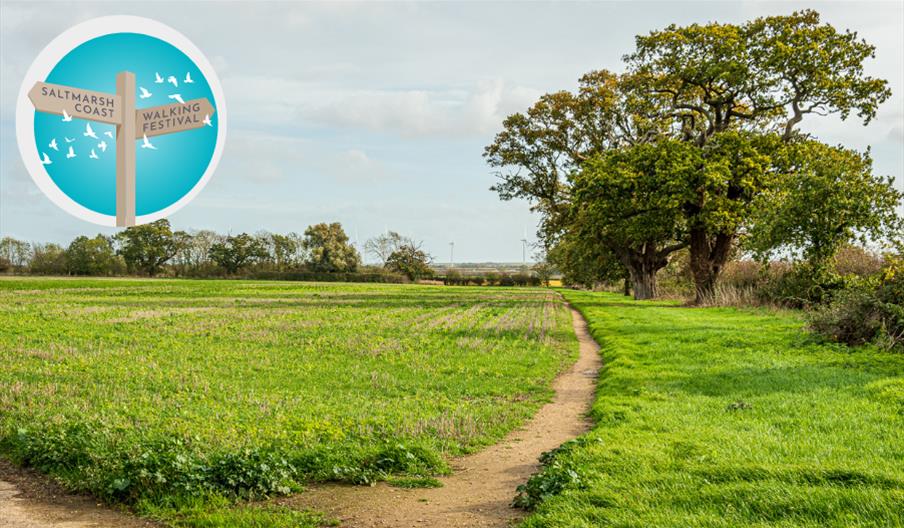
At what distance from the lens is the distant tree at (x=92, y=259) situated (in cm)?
9100

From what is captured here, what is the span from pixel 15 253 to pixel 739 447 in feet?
370

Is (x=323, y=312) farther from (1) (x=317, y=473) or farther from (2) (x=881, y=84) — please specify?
(2) (x=881, y=84)

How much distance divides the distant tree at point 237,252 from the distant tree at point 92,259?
2024cm

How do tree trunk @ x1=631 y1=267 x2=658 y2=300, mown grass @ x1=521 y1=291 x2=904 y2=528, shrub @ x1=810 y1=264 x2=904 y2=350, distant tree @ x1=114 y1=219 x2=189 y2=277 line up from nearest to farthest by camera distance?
1. mown grass @ x1=521 y1=291 x2=904 y2=528
2. shrub @ x1=810 y1=264 x2=904 y2=350
3. tree trunk @ x1=631 y1=267 x2=658 y2=300
4. distant tree @ x1=114 y1=219 x2=189 y2=277

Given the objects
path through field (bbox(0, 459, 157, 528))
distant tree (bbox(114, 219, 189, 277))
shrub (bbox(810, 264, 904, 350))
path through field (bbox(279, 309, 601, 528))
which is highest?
distant tree (bbox(114, 219, 189, 277))

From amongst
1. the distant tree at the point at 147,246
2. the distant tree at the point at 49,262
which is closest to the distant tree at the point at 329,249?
the distant tree at the point at 147,246

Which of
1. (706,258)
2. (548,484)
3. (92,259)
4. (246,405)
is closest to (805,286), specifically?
(706,258)

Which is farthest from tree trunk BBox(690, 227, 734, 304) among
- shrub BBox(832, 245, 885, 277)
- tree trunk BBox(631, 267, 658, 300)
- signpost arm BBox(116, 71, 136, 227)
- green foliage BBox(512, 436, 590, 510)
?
signpost arm BBox(116, 71, 136, 227)

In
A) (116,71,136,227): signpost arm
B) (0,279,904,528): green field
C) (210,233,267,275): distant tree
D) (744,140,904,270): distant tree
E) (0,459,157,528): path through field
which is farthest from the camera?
(210,233,267,275): distant tree

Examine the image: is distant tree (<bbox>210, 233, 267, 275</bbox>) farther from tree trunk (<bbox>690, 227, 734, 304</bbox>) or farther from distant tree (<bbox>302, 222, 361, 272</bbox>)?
tree trunk (<bbox>690, 227, 734, 304</bbox>)

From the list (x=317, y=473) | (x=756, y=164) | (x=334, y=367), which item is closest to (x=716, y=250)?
(x=756, y=164)

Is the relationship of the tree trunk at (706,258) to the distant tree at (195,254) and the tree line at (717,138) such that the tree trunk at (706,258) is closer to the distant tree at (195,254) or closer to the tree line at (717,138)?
the tree line at (717,138)

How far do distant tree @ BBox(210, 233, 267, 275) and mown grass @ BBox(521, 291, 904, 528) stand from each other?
105794 mm

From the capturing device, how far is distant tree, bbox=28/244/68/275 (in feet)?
299
